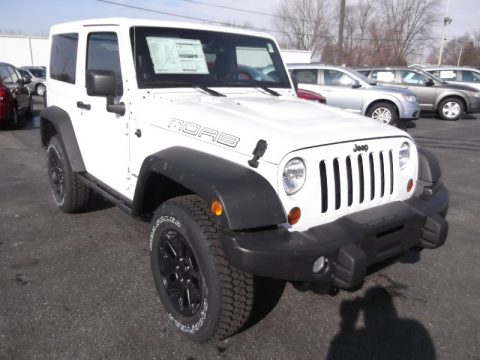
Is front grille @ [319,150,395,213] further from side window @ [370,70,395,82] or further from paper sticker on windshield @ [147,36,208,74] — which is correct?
side window @ [370,70,395,82]

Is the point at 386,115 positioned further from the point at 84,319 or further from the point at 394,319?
the point at 84,319

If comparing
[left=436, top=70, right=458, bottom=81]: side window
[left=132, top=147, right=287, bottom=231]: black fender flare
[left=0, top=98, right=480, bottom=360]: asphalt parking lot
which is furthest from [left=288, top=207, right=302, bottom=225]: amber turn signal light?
[left=436, top=70, right=458, bottom=81]: side window

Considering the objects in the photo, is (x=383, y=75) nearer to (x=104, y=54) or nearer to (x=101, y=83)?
(x=104, y=54)

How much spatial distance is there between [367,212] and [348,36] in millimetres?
53117

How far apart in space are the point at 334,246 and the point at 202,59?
80.9 inches

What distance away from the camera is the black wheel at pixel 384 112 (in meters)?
11.3

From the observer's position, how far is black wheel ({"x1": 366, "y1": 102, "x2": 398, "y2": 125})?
1130cm

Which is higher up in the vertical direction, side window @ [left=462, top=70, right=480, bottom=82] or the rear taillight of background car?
side window @ [left=462, top=70, right=480, bottom=82]

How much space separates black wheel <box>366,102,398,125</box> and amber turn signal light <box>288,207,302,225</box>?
9.70m

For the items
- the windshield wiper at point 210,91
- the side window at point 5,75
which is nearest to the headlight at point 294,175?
the windshield wiper at point 210,91

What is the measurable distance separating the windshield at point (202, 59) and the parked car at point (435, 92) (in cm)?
1117

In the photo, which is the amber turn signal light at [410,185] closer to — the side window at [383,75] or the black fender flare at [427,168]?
the black fender flare at [427,168]

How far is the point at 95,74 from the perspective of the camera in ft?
10.1

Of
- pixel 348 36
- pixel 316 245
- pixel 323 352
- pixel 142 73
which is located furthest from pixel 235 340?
pixel 348 36
